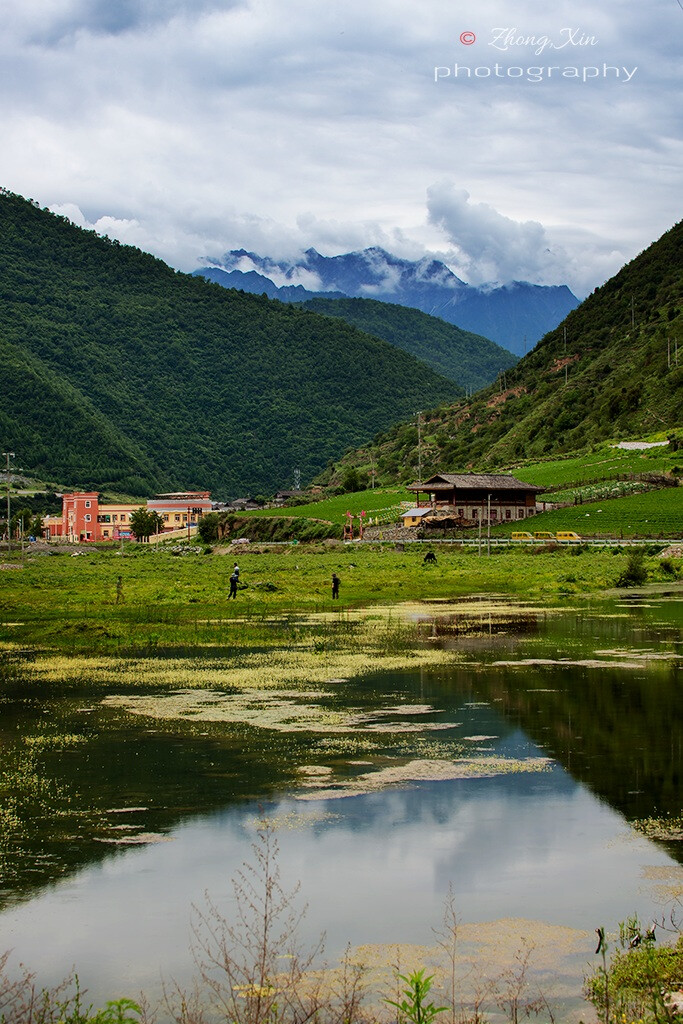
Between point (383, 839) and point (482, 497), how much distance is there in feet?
283

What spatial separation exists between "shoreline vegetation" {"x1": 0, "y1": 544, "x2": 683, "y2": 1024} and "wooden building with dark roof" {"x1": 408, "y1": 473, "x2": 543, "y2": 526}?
29595 mm

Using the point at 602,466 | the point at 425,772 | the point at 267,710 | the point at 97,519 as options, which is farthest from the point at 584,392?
the point at 425,772

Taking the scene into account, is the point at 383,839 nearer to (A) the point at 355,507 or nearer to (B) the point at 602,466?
(B) the point at 602,466

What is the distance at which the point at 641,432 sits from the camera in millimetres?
130875

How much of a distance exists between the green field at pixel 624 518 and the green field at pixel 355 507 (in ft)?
61.3

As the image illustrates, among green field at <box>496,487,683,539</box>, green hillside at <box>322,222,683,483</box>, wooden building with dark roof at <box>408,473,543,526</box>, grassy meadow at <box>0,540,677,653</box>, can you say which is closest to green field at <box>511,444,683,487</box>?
green field at <box>496,487,683,539</box>

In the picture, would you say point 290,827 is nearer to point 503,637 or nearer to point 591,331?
point 503,637

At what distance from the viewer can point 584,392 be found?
15700 centimetres

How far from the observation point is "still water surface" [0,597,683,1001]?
1158cm

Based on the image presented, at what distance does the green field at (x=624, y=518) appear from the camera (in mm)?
79688

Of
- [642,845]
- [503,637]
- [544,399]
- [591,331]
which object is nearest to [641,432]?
[544,399]

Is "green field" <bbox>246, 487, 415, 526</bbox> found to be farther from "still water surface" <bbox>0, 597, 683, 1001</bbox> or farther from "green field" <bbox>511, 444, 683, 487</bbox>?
"still water surface" <bbox>0, 597, 683, 1001</bbox>

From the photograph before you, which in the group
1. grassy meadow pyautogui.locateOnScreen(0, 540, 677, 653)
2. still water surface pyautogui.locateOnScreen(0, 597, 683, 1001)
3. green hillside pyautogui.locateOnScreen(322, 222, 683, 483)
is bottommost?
still water surface pyautogui.locateOnScreen(0, 597, 683, 1001)

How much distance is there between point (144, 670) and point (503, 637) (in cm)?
1134
